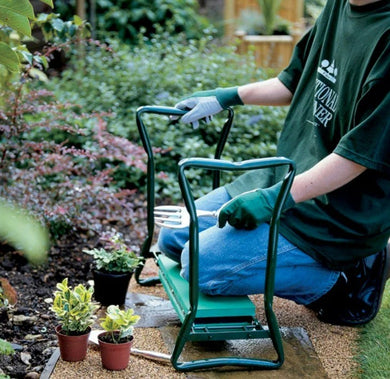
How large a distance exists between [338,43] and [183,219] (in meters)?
0.89

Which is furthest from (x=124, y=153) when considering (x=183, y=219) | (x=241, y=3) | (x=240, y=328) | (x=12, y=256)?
(x=241, y=3)

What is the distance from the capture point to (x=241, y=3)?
941cm

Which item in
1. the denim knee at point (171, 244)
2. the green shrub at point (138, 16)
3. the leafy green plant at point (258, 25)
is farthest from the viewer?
the leafy green plant at point (258, 25)

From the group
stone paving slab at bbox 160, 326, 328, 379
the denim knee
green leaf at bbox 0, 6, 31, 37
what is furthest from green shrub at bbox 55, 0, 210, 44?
stone paving slab at bbox 160, 326, 328, 379

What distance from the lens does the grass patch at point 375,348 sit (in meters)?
2.48

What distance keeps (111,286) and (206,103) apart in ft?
2.79

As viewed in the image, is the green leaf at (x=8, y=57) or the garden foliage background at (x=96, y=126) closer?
the green leaf at (x=8, y=57)

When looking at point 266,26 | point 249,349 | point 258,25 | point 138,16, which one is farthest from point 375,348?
point 258,25

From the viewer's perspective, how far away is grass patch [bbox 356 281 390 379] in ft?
8.13

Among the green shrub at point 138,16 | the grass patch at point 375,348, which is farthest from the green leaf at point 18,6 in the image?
the green shrub at point 138,16

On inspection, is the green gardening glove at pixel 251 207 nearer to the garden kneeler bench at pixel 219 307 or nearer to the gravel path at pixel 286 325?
the garden kneeler bench at pixel 219 307

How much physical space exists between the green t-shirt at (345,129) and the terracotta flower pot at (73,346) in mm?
820

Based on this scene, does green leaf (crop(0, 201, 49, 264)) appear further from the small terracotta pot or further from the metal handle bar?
the small terracotta pot

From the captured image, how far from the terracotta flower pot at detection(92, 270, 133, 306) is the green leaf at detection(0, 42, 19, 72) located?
0.91m
